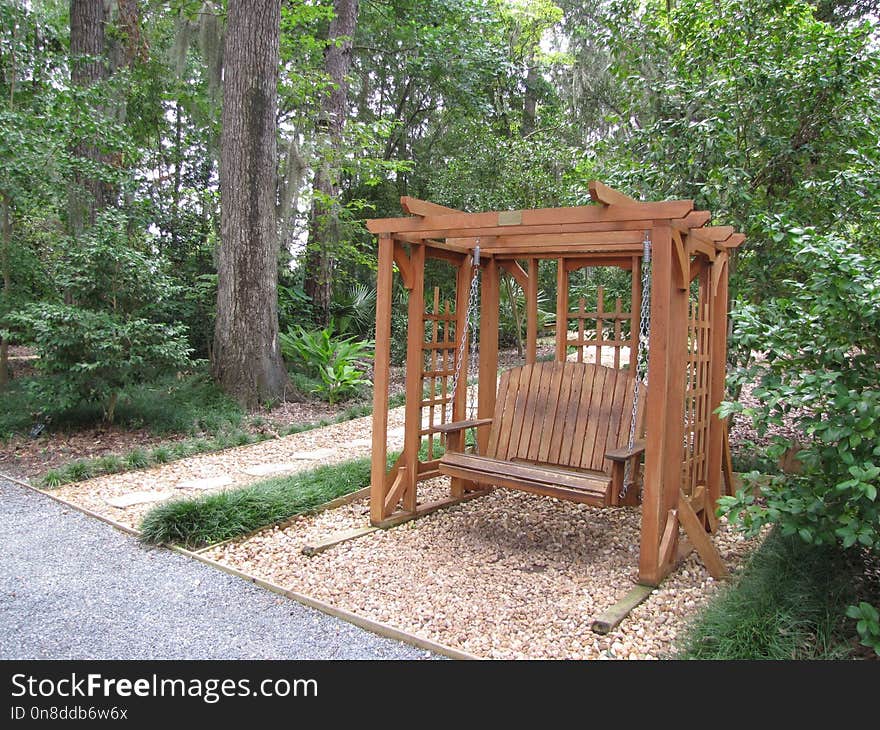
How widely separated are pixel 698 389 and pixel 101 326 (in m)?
5.09

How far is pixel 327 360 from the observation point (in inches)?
352

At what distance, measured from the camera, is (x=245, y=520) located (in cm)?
395

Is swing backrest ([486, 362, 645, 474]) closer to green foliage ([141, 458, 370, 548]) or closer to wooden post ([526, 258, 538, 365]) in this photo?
wooden post ([526, 258, 538, 365])

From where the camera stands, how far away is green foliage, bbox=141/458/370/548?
3777 mm

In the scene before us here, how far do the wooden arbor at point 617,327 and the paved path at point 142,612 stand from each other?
3.88 feet

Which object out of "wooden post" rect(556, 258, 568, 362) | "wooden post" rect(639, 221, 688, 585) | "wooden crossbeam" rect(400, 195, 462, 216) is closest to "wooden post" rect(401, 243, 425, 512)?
"wooden crossbeam" rect(400, 195, 462, 216)

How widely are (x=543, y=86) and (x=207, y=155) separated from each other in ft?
A: 27.4

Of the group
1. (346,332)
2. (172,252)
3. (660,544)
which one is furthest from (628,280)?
(172,252)

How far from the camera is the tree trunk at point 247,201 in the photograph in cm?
722

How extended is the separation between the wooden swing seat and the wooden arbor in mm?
101

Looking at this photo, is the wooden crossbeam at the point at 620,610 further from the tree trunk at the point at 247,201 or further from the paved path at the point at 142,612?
the tree trunk at the point at 247,201

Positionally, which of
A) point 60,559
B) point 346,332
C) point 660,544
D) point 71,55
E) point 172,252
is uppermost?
point 71,55

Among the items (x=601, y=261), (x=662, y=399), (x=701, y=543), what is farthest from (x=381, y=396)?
(x=701, y=543)

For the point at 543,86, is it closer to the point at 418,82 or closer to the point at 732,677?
the point at 418,82
